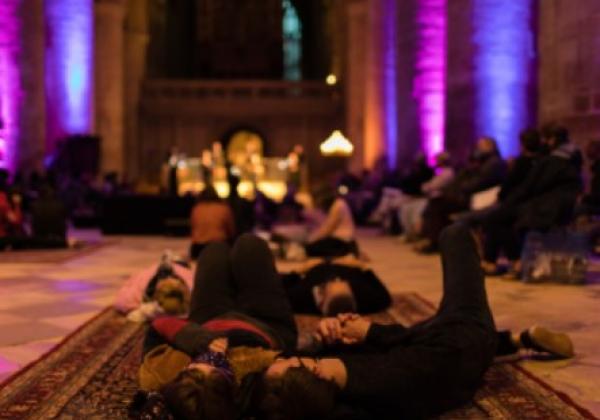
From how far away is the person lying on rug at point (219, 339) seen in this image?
3.39 meters

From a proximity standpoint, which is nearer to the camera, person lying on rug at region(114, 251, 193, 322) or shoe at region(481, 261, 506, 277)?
person lying on rug at region(114, 251, 193, 322)

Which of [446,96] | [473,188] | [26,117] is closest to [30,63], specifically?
[26,117]

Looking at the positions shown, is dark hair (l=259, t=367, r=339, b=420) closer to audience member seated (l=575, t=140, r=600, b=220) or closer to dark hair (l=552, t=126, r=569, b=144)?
dark hair (l=552, t=126, r=569, b=144)

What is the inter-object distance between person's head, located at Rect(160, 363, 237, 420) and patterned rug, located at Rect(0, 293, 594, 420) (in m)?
0.68

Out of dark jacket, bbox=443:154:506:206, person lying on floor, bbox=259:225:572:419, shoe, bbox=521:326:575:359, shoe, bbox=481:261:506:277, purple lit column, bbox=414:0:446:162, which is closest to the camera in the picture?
person lying on floor, bbox=259:225:572:419

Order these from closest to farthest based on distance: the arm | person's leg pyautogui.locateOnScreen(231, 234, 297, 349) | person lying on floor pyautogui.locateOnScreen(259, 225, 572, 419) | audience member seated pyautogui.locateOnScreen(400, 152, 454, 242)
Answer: person lying on floor pyautogui.locateOnScreen(259, 225, 572, 419)
the arm
person's leg pyautogui.locateOnScreen(231, 234, 297, 349)
audience member seated pyautogui.locateOnScreen(400, 152, 454, 242)

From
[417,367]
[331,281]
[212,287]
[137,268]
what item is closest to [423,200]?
[137,268]

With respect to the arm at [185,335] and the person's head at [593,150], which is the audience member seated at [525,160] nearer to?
the person's head at [593,150]

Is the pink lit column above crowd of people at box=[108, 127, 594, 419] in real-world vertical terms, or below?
above

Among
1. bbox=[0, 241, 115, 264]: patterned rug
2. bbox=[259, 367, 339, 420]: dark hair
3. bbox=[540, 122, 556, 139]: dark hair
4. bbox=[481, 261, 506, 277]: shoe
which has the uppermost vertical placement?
bbox=[540, 122, 556, 139]: dark hair

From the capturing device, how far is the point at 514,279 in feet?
28.3

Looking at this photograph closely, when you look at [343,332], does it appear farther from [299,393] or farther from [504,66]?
[504,66]

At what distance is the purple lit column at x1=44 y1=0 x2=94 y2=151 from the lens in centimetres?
2228

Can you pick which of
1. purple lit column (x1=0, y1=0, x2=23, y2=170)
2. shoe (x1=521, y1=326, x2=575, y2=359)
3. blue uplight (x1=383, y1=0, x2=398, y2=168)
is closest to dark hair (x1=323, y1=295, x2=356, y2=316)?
shoe (x1=521, y1=326, x2=575, y2=359)
